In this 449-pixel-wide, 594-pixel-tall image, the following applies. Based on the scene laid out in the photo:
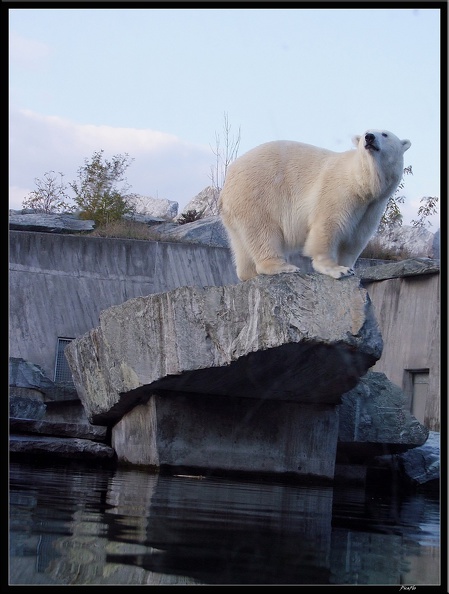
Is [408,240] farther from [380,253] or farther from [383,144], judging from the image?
[383,144]

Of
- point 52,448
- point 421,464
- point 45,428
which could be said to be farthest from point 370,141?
point 45,428

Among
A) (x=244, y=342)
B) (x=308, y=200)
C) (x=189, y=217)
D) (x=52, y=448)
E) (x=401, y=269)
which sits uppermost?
(x=189, y=217)

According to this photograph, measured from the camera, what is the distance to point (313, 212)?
224 inches

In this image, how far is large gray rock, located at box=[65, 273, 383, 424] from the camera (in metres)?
5.07

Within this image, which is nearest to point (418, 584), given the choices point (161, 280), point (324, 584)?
point (324, 584)

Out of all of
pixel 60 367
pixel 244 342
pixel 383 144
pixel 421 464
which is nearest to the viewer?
pixel 244 342

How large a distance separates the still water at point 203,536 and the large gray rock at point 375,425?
169 cm

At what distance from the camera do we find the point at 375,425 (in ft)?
21.9

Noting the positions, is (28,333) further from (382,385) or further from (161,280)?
(382,385)

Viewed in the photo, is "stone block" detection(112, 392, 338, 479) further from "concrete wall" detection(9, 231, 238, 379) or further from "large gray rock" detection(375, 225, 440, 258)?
"large gray rock" detection(375, 225, 440, 258)

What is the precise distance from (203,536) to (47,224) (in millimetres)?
14129

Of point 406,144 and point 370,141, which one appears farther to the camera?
point 406,144

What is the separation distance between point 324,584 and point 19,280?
12537 mm

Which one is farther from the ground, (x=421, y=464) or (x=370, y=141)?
(x=370, y=141)
